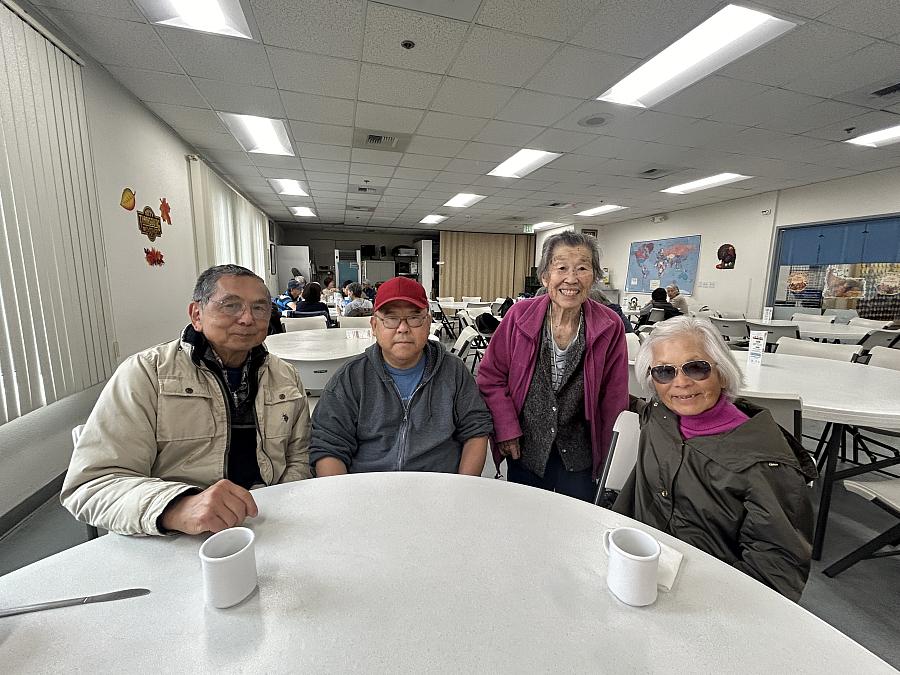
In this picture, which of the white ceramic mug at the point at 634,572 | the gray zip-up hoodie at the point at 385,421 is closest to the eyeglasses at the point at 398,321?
the gray zip-up hoodie at the point at 385,421

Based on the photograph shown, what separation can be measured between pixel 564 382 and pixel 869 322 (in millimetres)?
6786

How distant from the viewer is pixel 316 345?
3.06 meters

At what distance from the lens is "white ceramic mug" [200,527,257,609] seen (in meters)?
0.63

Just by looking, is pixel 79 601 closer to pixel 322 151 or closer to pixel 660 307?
pixel 322 151

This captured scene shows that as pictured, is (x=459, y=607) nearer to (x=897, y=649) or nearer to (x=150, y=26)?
(x=897, y=649)

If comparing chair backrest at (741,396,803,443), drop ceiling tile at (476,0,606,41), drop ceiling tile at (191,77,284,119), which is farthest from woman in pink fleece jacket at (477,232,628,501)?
drop ceiling tile at (191,77,284,119)

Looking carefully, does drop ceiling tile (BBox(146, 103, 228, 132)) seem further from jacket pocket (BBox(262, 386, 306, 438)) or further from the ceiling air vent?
jacket pocket (BBox(262, 386, 306, 438))

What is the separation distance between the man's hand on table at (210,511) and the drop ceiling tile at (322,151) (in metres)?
4.75

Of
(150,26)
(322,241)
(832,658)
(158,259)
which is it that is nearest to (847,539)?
(832,658)

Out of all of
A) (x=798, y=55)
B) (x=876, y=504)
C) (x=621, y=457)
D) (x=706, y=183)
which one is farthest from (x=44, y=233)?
(x=706, y=183)

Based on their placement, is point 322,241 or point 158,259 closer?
point 158,259

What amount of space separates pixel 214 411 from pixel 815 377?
9.93 ft

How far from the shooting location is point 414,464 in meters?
1.36

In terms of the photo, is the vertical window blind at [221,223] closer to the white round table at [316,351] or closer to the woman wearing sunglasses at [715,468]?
the white round table at [316,351]
